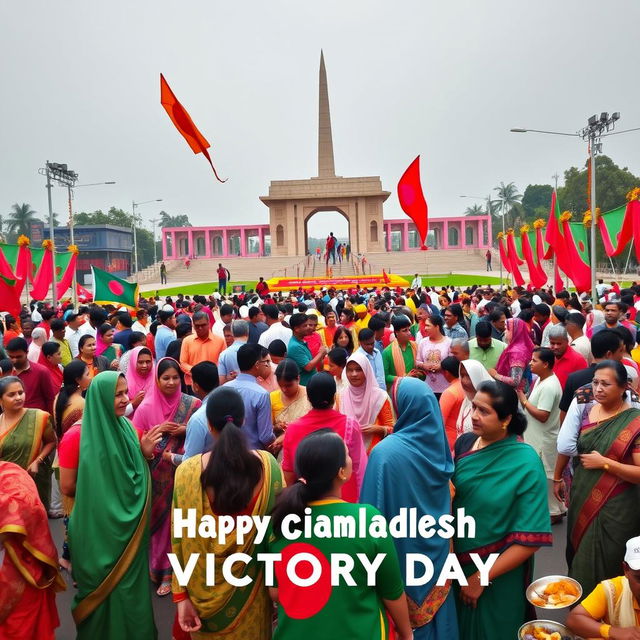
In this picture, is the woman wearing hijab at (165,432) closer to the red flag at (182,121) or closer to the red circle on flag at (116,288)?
the red flag at (182,121)

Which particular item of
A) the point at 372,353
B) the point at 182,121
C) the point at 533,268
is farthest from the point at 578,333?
the point at 533,268

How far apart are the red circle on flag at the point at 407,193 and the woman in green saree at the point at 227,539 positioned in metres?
11.1

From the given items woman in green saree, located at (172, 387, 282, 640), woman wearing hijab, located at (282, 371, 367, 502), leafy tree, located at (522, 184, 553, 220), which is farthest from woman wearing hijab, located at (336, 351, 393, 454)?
leafy tree, located at (522, 184, 553, 220)

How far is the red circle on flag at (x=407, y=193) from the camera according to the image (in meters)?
12.9

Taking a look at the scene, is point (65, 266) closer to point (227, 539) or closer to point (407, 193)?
point (407, 193)

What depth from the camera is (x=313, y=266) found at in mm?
44469

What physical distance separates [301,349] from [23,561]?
11.7ft

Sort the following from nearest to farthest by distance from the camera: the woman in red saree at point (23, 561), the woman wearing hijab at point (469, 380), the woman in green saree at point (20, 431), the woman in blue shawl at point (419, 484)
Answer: the woman in blue shawl at point (419, 484), the woman in red saree at point (23, 561), the woman wearing hijab at point (469, 380), the woman in green saree at point (20, 431)

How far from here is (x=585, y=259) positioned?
13.7m

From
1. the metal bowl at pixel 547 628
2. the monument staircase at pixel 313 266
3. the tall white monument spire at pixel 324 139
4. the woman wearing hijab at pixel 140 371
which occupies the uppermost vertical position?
the tall white monument spire at pixel 324 139

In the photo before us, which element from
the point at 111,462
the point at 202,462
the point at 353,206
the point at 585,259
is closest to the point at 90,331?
the point at 111,462

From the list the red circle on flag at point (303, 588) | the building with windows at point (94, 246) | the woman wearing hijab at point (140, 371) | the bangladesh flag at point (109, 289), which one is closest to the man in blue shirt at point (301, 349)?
the woman wearing hijab at point (140, 371)

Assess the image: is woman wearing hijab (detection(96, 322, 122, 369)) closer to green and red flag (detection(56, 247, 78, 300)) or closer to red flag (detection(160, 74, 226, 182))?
red flag (detection(160, 74, 226, 182))

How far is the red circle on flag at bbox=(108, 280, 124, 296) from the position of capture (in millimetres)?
11773
